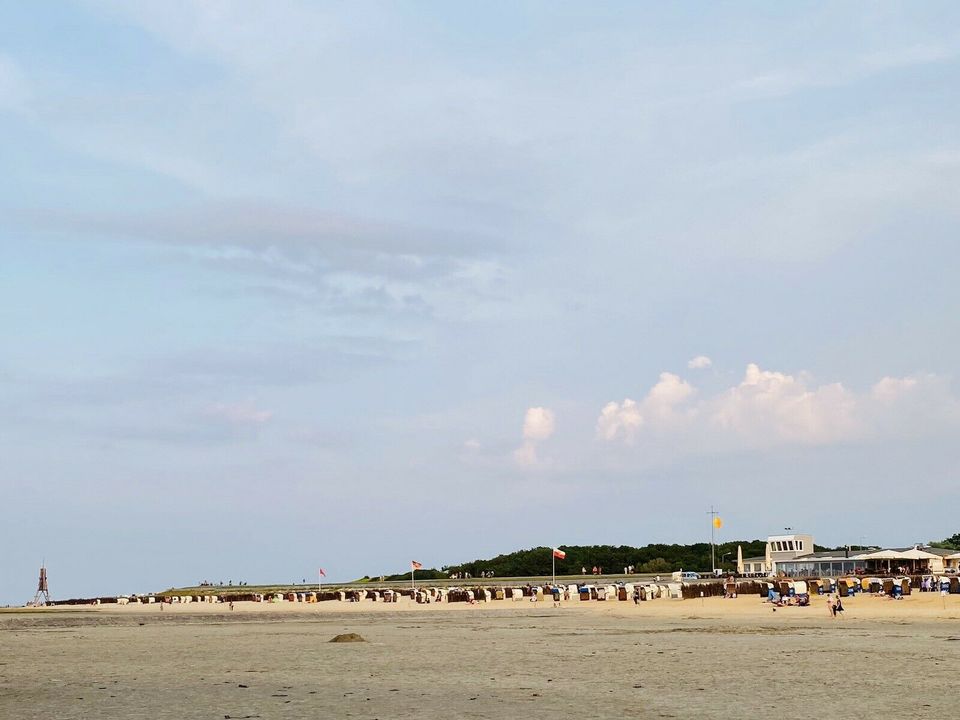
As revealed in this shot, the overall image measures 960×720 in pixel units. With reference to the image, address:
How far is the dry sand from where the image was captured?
17750 mm

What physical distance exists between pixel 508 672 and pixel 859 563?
79.5m

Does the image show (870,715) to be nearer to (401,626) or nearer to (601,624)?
(601,624)

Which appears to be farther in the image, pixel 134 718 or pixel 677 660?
pixel 677 660

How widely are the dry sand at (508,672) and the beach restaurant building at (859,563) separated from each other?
169 ft

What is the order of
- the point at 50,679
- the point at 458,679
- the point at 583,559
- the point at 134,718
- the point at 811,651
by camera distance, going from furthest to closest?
the point at 583,559, the point at 811,651, the point at 50,679, the point at 458,679, the point at 134,718

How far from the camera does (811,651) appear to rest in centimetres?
2775

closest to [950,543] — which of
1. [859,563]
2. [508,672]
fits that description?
[859,563]

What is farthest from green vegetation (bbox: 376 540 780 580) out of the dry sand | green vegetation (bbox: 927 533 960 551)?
the dry sand

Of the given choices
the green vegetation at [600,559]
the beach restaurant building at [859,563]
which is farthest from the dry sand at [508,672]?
the green vegetation at [600,559]

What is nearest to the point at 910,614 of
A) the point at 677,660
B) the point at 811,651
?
the point at 811,651

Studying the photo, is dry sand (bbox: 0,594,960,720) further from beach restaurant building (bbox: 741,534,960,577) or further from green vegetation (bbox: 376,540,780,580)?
green vegetation (bbox: 376,540,780,580)

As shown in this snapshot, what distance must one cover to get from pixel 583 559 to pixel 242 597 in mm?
60728

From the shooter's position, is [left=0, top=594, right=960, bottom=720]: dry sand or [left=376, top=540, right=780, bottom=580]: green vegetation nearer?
[left=0, top=594, right=960, bottom=720]: dry sand

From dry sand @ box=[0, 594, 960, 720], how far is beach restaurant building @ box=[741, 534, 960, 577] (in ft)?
169
